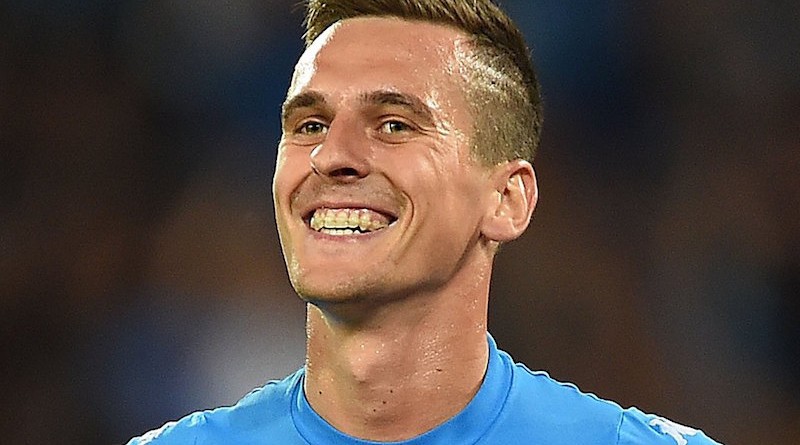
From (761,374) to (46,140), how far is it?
1.67m

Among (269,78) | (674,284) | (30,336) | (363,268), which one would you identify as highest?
(363,268)

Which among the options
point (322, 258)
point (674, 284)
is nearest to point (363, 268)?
point (322, 258)

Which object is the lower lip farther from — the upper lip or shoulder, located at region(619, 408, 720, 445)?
shoulder, located at region(619, 408, 720, 445)

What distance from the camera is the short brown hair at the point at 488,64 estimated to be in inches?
60.4

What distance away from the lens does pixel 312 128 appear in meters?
1.48

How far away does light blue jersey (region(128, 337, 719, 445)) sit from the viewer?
1.50 m

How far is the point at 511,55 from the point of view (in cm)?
163

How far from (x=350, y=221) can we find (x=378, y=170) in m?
0.07

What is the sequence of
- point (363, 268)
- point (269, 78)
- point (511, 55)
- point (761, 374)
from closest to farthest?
point (363, 268) → point (511, 55) → point (761, 374) → point (269, 78)

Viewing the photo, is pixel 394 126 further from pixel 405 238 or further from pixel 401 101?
pixel 405 238

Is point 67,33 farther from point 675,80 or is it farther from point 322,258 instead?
point 322,258

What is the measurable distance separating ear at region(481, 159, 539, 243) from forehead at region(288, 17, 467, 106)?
13cm

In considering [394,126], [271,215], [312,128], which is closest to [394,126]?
[394,126]

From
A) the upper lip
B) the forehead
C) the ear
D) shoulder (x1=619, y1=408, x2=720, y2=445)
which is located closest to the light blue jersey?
shoulder (x1=619, y1=408, x2=720, y2=445)
